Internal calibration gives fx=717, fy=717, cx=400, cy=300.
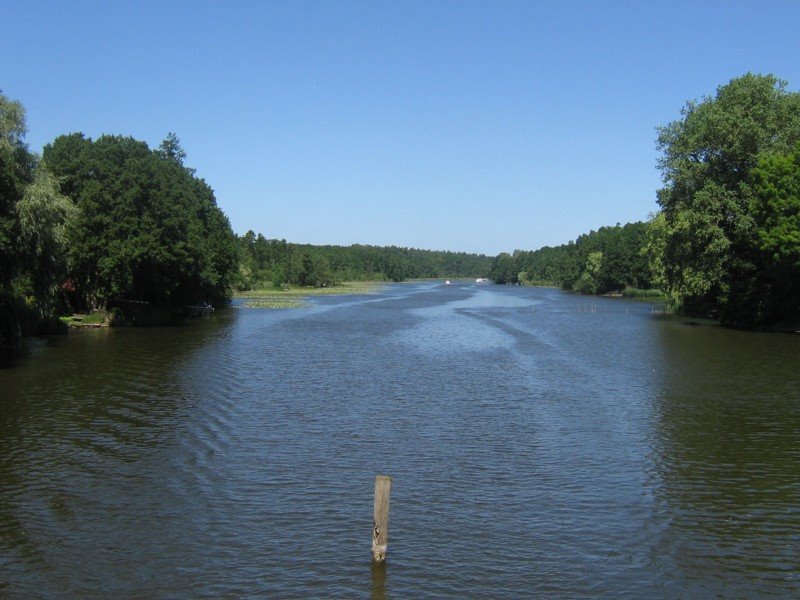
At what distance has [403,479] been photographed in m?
17.0

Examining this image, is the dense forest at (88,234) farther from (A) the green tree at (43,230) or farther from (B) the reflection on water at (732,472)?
(B) the reflection on water at (732,472)

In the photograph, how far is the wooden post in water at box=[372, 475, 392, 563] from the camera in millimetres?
11586

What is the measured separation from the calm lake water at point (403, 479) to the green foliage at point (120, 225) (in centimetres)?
1818

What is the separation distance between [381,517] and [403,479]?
17.5 feet

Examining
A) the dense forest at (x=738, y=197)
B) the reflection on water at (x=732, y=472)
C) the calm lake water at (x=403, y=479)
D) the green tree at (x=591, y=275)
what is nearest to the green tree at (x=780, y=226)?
the dense forest at (x=738, y=197)

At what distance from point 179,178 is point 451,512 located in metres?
73.7

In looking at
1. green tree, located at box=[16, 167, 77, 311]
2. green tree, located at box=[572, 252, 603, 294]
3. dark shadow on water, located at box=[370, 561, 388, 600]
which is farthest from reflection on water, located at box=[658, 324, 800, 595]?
green tree, located at box=[572, 252, 603, 294]


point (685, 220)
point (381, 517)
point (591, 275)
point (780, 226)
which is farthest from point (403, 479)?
point (591, 275)

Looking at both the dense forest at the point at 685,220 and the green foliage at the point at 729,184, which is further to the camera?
the green foliage at the point at 729,184

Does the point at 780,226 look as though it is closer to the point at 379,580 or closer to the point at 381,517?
the point at 381,517

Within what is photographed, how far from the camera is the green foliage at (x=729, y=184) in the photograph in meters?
55.6

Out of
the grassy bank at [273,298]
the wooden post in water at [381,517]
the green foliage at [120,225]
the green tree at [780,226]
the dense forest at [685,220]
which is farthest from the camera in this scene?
the grassy bank at [273,298]

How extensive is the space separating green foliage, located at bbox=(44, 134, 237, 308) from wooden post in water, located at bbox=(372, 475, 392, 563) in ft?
139

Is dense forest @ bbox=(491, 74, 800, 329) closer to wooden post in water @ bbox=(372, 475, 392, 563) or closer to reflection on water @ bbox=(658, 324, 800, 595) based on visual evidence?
reflection on water @ bbox=(658, 324, 800, 595)
